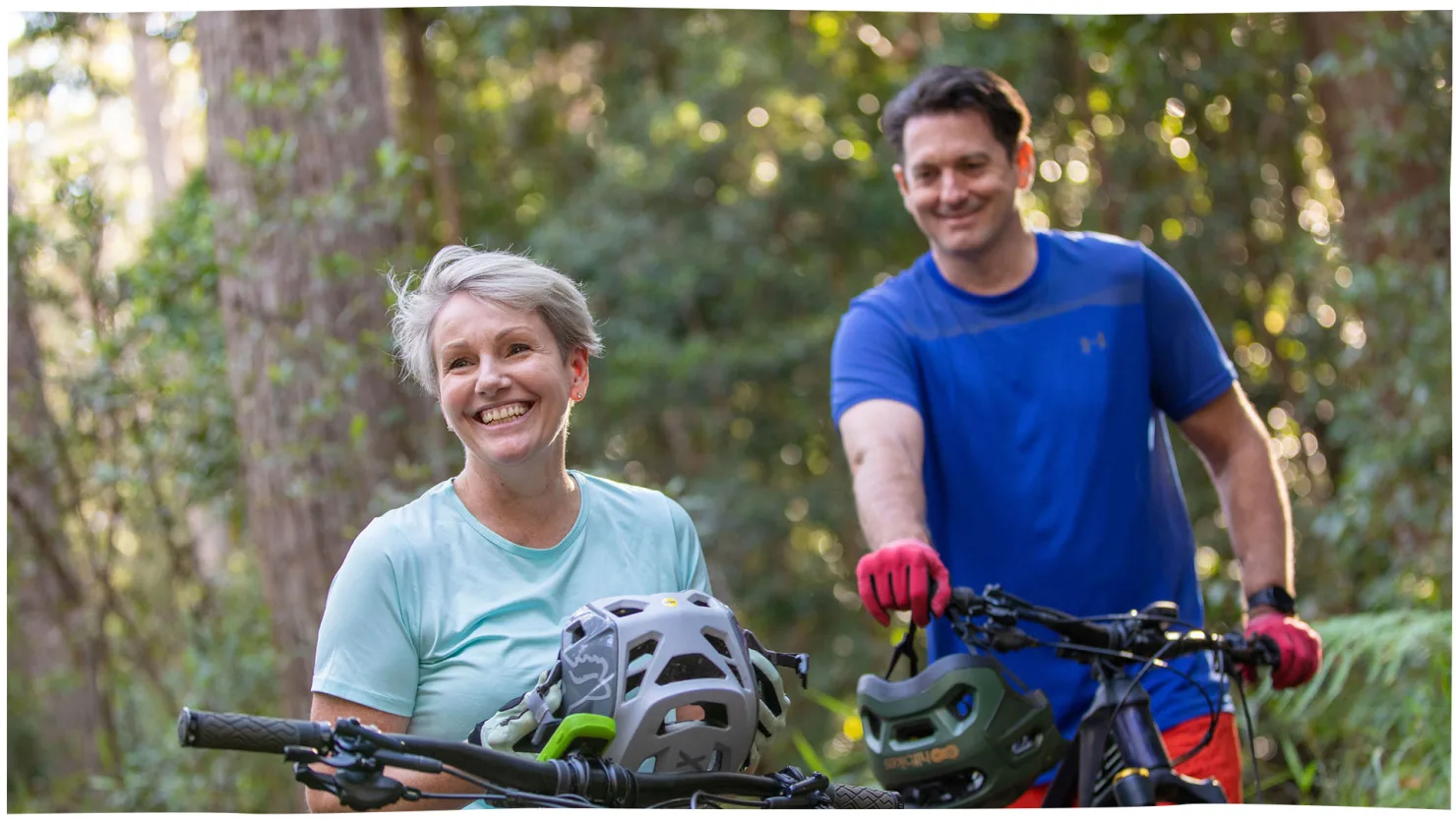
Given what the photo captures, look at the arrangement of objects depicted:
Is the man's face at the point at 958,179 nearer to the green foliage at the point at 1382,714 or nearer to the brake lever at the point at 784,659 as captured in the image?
the brake lever at the point at 784,659

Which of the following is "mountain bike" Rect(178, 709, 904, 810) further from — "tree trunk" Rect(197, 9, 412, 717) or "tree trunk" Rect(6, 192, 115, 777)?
"tree trunk" Rect(6, 192, 115, 777)

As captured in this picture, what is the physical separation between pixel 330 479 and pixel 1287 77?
16.9 ft

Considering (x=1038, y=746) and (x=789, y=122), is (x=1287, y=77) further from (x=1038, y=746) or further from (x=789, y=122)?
(x=1038, y=746)

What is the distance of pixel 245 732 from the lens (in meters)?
1.41

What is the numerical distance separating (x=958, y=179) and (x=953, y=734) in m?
1.02

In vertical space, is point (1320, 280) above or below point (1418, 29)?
below

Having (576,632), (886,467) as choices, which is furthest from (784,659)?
(886,467)

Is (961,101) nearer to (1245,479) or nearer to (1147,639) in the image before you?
(1245,479)

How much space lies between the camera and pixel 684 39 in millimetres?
9945

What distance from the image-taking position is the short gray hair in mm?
2021

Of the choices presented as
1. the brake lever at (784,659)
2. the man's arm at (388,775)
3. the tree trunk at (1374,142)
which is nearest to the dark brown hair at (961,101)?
the brake lever at (784,659)

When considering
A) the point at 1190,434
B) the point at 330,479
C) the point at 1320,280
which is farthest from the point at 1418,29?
the point at 330,479

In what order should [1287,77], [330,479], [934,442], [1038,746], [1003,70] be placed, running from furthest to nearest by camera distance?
[1003,70] → [1287,77] → [330,479] → [934,442] → [1038,746]

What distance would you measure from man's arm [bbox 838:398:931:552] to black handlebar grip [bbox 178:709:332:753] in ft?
3.66
